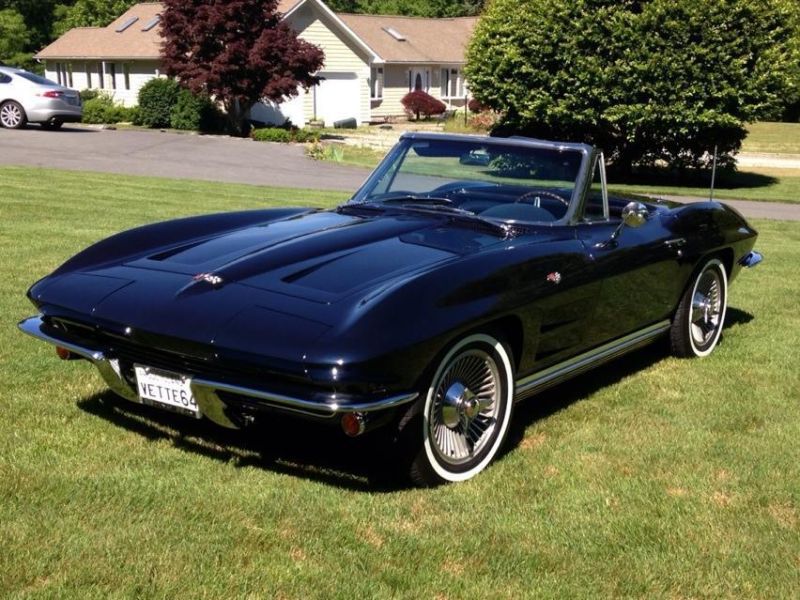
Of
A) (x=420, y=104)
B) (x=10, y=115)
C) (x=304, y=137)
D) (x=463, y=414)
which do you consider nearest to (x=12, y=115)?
(x=10, y=115)

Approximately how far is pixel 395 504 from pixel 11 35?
55135mm

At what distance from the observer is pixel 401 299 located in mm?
3656

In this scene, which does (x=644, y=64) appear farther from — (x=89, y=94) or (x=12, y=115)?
(x=89, y=94)

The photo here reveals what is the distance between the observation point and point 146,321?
12.2 ft

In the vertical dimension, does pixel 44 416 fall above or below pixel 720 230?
below

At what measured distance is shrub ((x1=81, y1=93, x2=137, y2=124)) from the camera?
34281mm

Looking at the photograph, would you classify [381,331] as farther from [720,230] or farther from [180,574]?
[720,230]

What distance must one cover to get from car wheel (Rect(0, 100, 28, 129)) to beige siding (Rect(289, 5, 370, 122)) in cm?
1556

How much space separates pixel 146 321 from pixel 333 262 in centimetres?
85

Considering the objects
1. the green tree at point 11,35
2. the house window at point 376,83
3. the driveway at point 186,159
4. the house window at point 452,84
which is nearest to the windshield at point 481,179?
the driveway at point 186,159

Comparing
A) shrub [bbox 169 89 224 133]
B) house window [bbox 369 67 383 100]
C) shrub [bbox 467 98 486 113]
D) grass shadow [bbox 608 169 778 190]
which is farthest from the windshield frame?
house window [bbox 369 67 383 100]

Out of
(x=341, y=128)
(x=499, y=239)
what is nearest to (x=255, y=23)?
(x=341, y=128)

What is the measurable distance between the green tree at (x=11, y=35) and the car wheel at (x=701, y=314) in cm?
5260

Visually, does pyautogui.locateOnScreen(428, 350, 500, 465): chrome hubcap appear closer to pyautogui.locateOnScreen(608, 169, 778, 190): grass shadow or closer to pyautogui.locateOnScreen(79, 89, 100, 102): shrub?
pyautogui.locateOnScreen(608, 169, 778, 190): grass shadow
